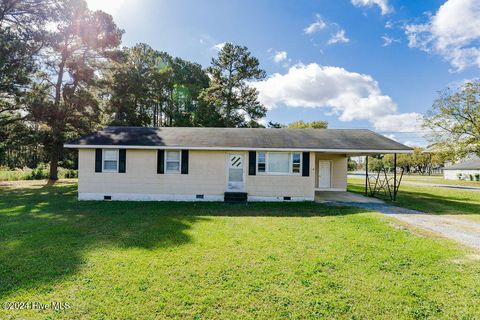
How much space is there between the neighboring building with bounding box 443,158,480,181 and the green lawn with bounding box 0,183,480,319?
36.0 m

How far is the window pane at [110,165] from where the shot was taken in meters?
11.6

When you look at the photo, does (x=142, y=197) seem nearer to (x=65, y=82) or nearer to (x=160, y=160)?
(x=160, y=160)

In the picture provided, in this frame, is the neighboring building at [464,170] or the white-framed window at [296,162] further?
the neighboring building at [464,170]

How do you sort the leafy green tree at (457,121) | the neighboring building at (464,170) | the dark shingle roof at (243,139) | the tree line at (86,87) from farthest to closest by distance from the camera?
the neighboring building at (464,170) → the leafy green tree at (457,121) → the tree line at (86,87) → the dark shingle roof at (243,139)

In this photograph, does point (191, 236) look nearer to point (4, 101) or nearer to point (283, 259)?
point (283, 259)

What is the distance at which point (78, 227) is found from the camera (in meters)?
7.01

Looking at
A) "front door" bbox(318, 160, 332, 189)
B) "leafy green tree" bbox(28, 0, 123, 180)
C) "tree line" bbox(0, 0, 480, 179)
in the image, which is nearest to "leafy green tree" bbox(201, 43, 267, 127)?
"tree line" bbox(0, 0, 480, 179)

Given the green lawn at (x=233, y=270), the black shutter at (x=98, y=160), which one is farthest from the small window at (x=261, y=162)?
the black shutter at (x=98, y=160)

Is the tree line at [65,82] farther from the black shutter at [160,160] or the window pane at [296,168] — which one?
the window pane at [296,168]

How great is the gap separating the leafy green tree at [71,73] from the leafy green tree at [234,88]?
11481 millimetres

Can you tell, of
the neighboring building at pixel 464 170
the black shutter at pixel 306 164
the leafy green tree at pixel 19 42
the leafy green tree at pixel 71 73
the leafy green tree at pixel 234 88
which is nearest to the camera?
the black shutter at pixel 306 164

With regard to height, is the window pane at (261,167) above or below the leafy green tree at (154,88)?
below

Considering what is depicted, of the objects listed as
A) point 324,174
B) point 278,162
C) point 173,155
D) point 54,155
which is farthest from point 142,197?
point 54,155

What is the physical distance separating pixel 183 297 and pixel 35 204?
10.6 meters
